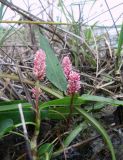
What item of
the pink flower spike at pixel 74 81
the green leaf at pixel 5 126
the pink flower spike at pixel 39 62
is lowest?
the green leaf at pixel 5 126

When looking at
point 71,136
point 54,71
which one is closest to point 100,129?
point 71,136

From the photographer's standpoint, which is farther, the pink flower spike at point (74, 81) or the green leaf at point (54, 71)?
the green leaf at point (54, 71)

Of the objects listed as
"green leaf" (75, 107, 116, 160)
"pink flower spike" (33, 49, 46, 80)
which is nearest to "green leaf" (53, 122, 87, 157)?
"green leaf" (75, 107, 116, 160)

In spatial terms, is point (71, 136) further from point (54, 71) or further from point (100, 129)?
point (54, 71)

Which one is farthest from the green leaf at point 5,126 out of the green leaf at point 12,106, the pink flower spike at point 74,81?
the pink flower spike at point 74,81

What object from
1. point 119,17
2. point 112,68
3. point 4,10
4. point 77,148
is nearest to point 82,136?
point 77,148

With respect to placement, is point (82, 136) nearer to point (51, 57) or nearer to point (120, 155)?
point (120, 155)

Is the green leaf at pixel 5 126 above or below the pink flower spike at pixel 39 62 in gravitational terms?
below

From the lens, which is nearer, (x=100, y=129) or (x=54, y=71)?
(x=100, y=129)

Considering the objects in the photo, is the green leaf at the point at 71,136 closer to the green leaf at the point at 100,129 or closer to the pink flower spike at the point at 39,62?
the green leaf at the point at 100,129
